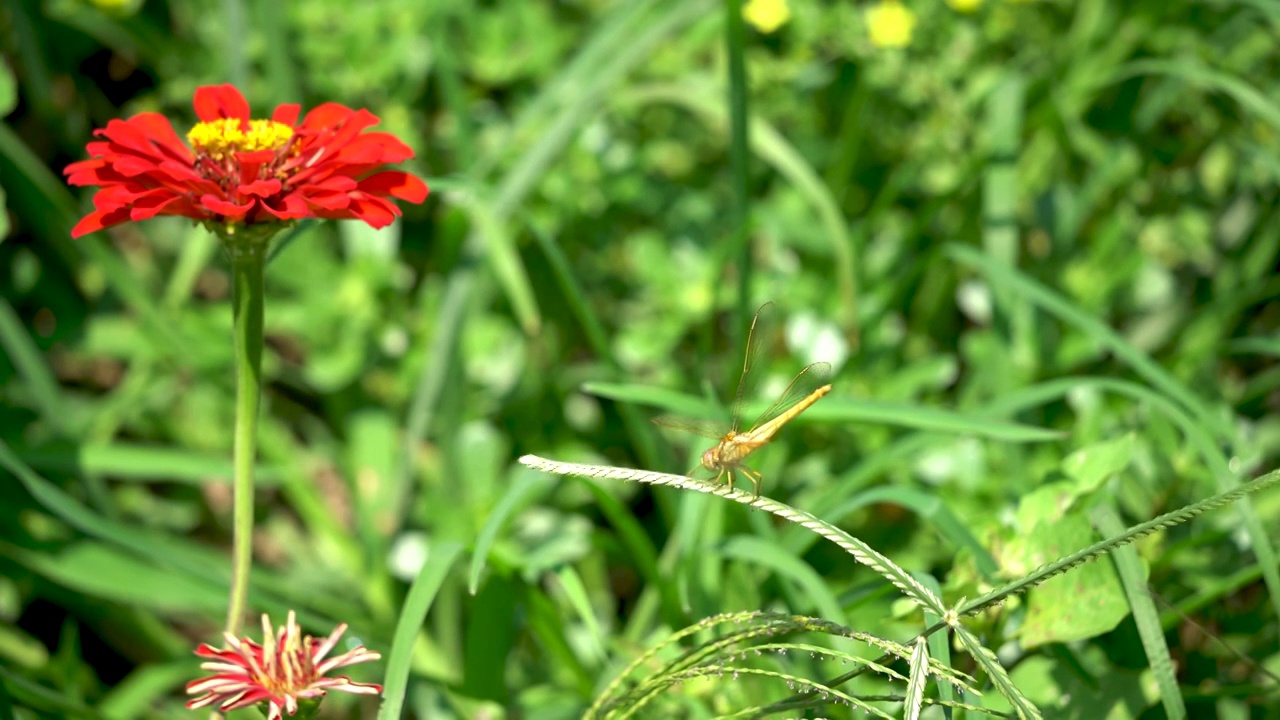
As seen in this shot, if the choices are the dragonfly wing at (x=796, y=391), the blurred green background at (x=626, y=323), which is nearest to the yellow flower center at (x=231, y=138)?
the blurred green background at (x=626, y=323)

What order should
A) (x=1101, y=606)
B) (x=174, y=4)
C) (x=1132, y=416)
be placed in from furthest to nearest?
1. (x=174, y=4)
2. (x=1132, y=416)
3. (x=1101, y=606)

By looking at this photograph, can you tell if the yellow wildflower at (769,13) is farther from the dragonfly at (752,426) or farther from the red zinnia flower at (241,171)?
the red zinnia flower at (241,171)

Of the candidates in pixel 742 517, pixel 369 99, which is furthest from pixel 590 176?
pixel 742 517

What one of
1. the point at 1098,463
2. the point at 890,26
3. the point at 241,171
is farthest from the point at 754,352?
the point at 890,26

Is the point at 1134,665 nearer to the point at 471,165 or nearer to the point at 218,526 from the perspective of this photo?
the point at 471,165

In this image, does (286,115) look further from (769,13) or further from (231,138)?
(769,13)

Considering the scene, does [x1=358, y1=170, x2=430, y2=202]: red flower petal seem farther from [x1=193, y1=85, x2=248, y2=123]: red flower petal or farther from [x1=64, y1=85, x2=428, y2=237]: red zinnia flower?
[x1=193, y1=85, x2=248, y2=123]: red flower petal
